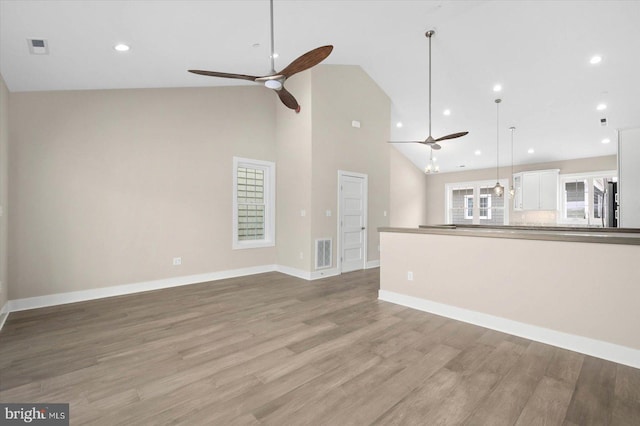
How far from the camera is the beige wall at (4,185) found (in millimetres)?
3389

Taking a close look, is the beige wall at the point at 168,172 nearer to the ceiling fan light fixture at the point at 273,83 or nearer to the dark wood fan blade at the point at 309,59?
the ceiling fan light fixture at the point at 273,83

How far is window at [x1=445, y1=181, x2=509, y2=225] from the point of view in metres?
10.0

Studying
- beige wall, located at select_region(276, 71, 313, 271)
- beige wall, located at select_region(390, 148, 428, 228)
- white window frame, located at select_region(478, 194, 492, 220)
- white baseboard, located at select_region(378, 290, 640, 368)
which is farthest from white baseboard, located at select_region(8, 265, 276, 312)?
white window frame, located at select_region(478, 194, 492, 220)

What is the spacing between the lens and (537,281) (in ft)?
9.70

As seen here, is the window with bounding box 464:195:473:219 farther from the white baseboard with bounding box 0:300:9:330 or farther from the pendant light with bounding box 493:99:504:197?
the white baseboard with bounding box 0:300:9:330

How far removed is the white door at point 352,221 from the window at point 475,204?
19.7 ft

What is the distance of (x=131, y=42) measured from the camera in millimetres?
3096

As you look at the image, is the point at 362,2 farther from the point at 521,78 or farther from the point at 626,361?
the point at 626,361

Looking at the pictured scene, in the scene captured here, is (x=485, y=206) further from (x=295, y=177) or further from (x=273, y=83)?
(x=273, y=83)

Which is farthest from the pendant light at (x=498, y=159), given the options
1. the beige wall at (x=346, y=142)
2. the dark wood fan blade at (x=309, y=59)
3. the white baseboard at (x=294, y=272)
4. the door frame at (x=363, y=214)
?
the dark wood fan blade at (x=309, y=59)

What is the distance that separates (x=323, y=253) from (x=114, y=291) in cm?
342

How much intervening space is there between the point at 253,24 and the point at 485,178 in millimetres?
9492

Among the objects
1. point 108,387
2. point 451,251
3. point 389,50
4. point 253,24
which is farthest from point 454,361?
point 389,50

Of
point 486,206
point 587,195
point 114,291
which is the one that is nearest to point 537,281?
point 114,291
